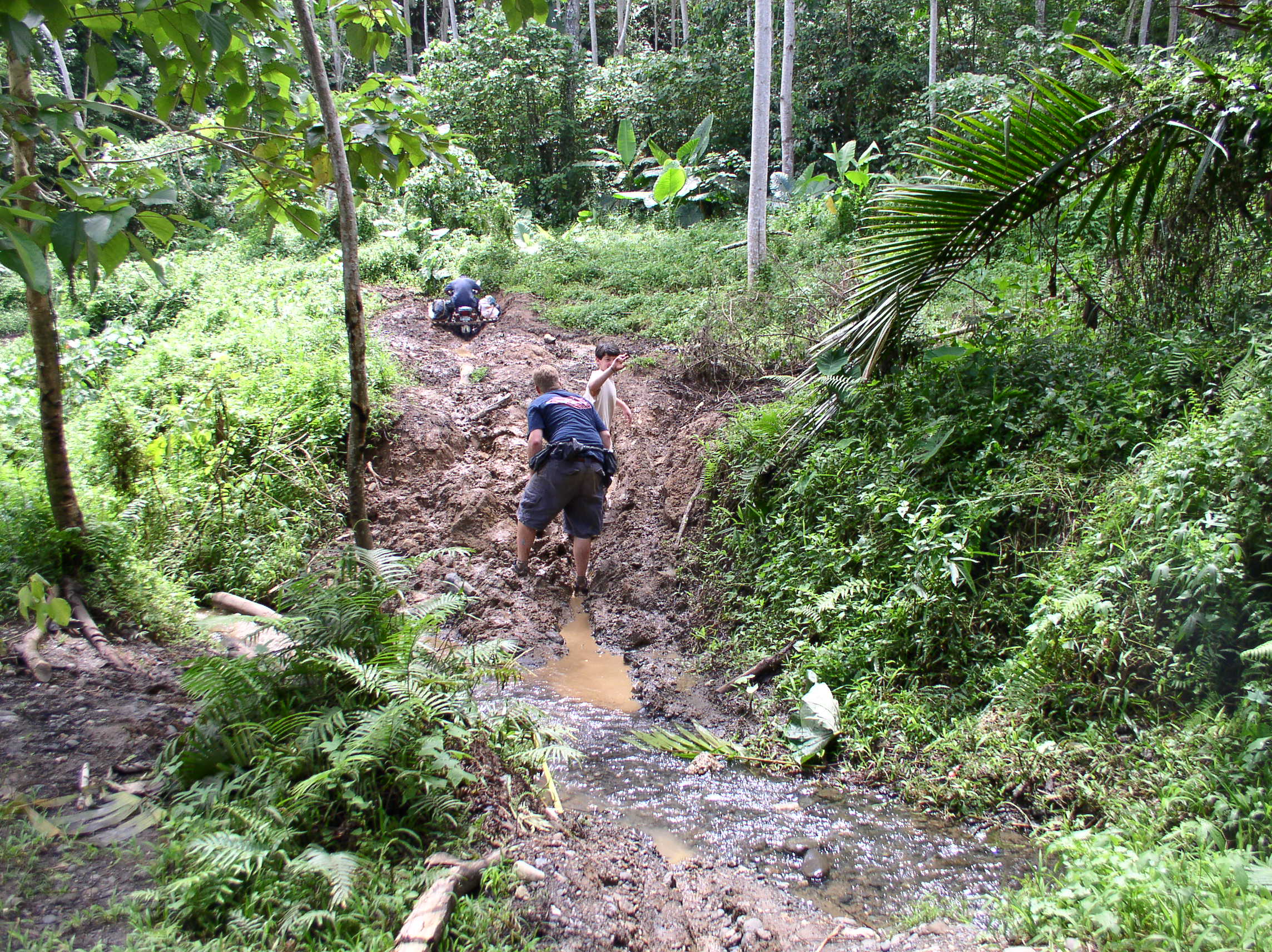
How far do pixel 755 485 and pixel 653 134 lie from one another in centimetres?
1568

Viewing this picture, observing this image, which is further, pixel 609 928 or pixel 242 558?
pixel 242 558

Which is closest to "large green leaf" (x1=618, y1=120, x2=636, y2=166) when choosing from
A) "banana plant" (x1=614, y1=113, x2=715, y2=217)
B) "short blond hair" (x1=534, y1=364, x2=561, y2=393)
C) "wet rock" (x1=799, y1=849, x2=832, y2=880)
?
"banana plant" (x1=614, y1=113, x2=715, y2=217)

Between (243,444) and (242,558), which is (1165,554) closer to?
(242,558)

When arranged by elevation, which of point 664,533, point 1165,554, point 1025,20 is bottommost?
point 664,533

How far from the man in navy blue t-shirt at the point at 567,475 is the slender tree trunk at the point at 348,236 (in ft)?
8.90

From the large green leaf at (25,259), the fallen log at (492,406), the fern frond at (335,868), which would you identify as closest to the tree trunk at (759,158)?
the fallen log at (492,406)

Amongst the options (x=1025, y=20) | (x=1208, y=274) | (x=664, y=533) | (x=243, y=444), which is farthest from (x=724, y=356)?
(x=1025, y=20)

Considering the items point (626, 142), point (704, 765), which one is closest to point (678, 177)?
point (626, 142)

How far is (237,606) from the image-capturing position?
17.3 feet

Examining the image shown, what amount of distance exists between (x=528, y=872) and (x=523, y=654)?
2.41 meters

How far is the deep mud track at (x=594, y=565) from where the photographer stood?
2779 mm

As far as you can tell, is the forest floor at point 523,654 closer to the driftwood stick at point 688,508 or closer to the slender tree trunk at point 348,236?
the driftwood stick at point 688,508

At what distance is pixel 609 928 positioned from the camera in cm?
271

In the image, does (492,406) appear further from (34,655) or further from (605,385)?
(34,655)
